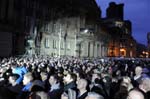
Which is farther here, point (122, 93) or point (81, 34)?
point (81, 34)

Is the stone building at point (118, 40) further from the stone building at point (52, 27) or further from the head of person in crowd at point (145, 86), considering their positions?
the head of person in crowd at point (145, 86)

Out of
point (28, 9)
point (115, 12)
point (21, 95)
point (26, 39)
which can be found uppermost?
point (115, 12)

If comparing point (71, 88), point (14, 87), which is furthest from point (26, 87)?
point (71, 88)

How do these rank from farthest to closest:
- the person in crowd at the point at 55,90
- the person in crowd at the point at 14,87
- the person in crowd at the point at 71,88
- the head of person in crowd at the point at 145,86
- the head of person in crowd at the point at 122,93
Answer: the person in crowd at the point at 55,90 < the person in crowd at the point at 14,87 < the head of person in crowd at the point at 122,93 < the person in crowd at the point at 71,88 < the head of person in crowd at the point at 145,86

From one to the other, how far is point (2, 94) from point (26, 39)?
6199 cm

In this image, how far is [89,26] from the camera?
11606 centimetres

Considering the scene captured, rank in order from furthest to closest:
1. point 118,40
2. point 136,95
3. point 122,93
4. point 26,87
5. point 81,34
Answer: point 118,40 < point 81,34 < point 26,87 < point 122,93 < point 136,95

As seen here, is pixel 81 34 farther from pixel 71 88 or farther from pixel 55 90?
pixel 71 88

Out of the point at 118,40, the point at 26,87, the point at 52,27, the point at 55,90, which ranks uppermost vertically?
the point at 118,40

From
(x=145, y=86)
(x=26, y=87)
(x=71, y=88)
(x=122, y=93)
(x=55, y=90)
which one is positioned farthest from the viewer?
(x=55, y=90)

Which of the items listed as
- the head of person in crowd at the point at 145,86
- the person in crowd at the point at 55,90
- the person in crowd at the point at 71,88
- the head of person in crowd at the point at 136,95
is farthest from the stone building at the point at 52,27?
the head of person in crowd at the point at 136,95

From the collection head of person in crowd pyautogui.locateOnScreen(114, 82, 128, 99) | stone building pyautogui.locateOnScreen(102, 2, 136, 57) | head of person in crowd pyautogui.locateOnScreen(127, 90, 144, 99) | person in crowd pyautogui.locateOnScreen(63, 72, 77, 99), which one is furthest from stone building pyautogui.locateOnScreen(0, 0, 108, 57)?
head of person in crowd pyautogui.locateOnScreen(127, 90, 144, 99)

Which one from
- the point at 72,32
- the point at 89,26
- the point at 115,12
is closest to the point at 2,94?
the point at 72,32

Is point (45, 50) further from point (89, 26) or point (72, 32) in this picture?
point (89, 26)
